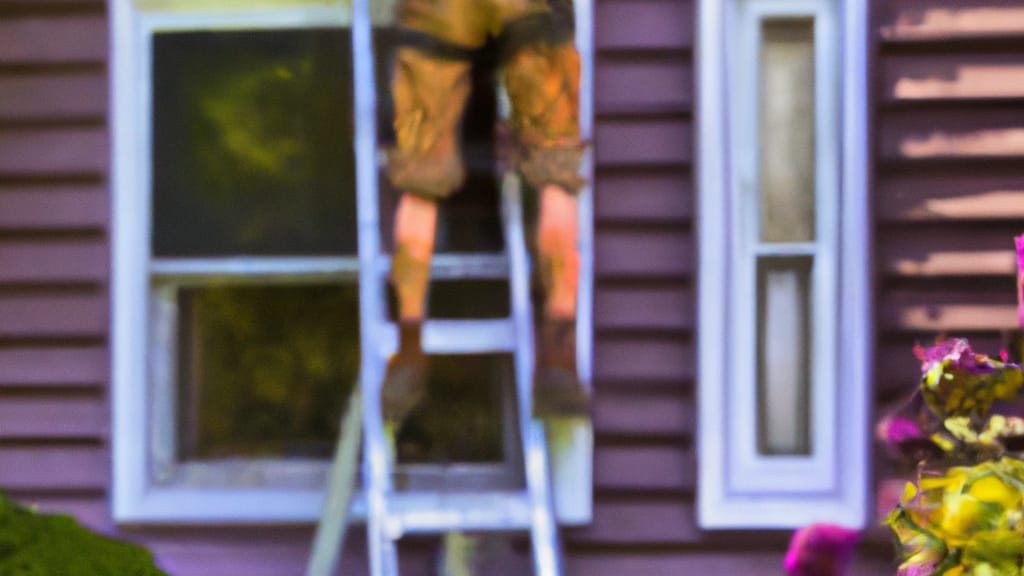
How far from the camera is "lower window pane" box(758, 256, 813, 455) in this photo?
219 cm

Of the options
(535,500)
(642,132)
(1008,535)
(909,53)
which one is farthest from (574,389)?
(909,53)

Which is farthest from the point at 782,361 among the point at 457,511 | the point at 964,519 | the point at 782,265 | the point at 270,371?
the point at 270,371

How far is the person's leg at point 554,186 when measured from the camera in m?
1.86

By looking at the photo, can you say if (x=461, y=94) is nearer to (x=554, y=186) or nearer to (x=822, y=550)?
(x=554, y=186)

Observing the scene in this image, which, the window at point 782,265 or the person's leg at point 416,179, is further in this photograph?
the window at point 782,265

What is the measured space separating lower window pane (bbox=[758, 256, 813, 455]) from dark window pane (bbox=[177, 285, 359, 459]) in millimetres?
962

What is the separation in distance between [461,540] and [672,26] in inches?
49.5

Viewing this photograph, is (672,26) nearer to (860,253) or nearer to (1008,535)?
(860,253)

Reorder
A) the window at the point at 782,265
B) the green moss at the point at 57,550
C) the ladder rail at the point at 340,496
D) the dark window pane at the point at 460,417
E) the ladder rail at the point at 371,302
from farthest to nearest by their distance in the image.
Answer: the dark window pane at the point at 460,417 < the window at the point at 782,265 < the ladder rail at the point at 340,496 < the ladder rail at the point at 371,302 < the green moss at the point at 57,550

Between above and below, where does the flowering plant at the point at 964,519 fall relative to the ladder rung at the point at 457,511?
above

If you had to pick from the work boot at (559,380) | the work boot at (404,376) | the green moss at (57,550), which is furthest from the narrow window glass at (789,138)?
the green moss at (57,550)

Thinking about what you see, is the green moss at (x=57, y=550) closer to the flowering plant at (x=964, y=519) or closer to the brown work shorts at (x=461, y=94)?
the brown work shorts at (x=461, y=94)

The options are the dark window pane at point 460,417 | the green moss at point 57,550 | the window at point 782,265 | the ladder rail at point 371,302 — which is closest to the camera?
the green moss at point 57,550

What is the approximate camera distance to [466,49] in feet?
6.23
